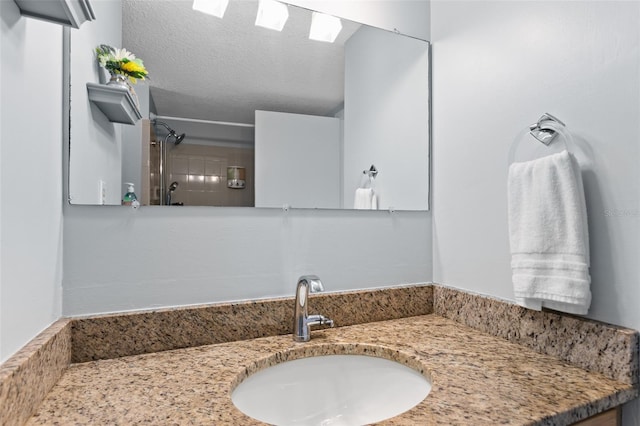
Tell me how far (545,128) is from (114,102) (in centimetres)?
109

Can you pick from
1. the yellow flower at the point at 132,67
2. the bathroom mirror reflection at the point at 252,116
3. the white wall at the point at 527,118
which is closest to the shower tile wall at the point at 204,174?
the bathroom mirror reflection at the point at 252,116

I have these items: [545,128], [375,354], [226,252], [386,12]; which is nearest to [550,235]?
[545,128]

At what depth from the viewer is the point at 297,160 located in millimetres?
1142

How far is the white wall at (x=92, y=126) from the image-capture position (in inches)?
34.4

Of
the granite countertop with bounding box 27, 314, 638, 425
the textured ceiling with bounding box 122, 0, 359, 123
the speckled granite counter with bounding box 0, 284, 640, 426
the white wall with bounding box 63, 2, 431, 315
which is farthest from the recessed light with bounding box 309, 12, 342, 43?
the granite countertop with bounding box 27, 314, 638, 425

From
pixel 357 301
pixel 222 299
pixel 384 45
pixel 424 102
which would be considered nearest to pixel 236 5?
pixel 384 45

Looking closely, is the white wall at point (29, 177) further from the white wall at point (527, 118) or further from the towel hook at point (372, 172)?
the white wall at point (527, 118)

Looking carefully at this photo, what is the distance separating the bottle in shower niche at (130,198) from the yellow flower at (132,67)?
30 centimetres

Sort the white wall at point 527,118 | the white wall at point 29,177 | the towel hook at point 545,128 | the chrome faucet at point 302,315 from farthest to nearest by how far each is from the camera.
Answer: the chrome faucet at point 302,315, the towel hook at point 545,128, the white wall at point 527,118, the white wall at point 29,177

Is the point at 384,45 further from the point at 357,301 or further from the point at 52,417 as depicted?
the point at 52,417

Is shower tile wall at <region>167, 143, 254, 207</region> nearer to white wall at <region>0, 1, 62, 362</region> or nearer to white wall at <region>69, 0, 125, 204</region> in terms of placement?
white wall at <region>69, 0, 125, 204</region>

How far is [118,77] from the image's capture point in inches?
36.8

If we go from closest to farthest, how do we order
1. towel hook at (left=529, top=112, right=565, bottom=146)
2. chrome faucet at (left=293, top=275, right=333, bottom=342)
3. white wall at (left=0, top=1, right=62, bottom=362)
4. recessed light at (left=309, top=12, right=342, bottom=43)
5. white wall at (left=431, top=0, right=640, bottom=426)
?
white wall at (left=0, top=1, right=62, bottom=362) < white wall at (left=431, top=0, right=640, bottom=426) < towel hook at (left=529, top=112, right=565, bottom=146) < chrome faucet at (left=293, top=275, right=333, bottom=342) < recessed light at (left=309, top=12, right=342, bottom=43)

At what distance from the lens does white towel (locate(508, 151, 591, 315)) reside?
0.80 metres
